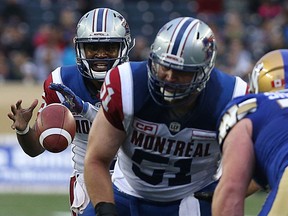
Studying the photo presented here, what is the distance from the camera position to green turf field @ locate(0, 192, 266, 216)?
28.2ft

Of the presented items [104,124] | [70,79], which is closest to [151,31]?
[70,79]

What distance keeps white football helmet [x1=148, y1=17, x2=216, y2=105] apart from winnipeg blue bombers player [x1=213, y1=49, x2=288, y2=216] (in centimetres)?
52

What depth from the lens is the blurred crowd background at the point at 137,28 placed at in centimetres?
1206

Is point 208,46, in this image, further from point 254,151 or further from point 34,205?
point 34,205

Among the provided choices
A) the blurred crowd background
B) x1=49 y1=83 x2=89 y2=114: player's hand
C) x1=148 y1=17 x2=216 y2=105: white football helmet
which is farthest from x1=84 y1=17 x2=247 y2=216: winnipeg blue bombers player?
the blurred crowd background

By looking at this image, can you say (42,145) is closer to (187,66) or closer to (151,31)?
(187,66)

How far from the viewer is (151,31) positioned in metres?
13.8

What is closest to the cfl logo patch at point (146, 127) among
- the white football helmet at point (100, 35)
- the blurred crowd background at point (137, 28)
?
the white football helmet at point (100, 35)

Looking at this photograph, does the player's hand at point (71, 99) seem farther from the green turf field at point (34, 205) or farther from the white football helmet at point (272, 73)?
the green turf field at point (34, 205)

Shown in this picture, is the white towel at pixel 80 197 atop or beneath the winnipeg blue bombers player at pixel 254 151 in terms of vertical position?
beneath

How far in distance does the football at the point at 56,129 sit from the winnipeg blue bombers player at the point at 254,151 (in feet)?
4.85

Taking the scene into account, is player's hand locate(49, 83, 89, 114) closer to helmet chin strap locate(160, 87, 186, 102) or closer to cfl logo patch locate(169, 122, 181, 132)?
cfl logo patch locate(169, 122, 181, 132)

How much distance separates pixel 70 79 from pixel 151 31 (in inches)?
345

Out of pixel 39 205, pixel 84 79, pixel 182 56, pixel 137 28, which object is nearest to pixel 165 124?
pixel 182 56
